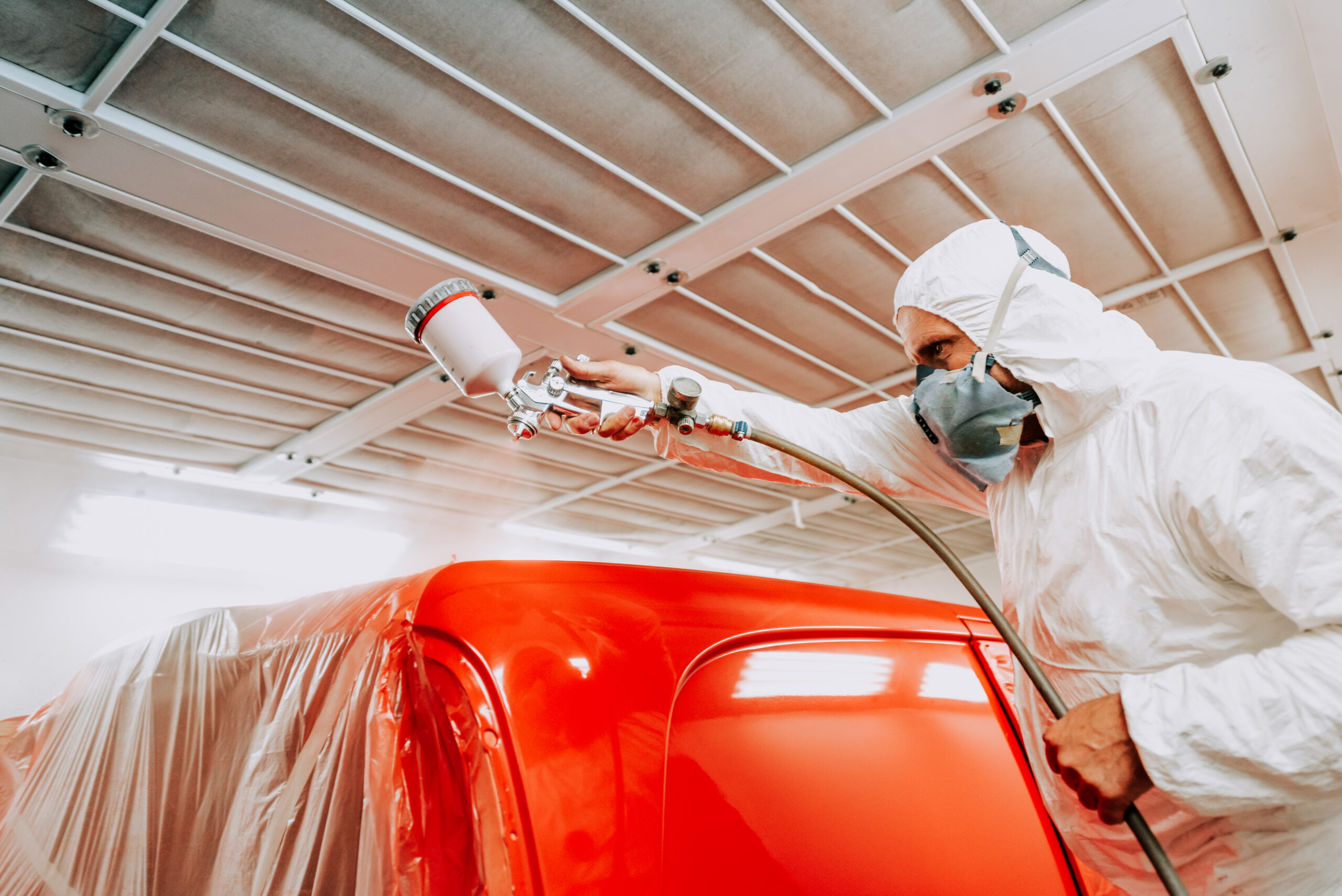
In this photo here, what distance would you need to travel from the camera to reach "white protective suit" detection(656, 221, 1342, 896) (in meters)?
0.98

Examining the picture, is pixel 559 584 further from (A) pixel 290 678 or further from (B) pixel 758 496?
(B) pixel 758 496

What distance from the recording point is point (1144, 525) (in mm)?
1205

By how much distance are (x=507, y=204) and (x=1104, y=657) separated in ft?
10.3

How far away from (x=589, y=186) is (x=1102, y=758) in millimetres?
3183

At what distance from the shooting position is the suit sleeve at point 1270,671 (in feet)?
3.11

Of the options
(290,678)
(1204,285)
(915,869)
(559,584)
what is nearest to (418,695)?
(559,584)

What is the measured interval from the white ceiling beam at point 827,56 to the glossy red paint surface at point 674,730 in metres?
2.35

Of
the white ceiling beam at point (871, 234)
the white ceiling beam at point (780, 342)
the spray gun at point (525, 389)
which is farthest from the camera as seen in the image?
the white ceiling beam at point (780, 342)

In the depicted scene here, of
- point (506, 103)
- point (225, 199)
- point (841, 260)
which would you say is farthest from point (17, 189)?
point (841, 260)

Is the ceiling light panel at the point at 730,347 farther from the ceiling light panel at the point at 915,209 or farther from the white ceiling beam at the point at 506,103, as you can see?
the ceiling light panel at the point at 915,209

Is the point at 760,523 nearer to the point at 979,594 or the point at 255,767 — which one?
the point at 979,594

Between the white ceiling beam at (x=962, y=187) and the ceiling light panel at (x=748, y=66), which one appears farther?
the white ceiling beam at (x=962, y=187)

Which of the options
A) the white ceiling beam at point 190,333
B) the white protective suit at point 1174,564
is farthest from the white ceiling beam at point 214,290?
the white protective suit at point 1174,564

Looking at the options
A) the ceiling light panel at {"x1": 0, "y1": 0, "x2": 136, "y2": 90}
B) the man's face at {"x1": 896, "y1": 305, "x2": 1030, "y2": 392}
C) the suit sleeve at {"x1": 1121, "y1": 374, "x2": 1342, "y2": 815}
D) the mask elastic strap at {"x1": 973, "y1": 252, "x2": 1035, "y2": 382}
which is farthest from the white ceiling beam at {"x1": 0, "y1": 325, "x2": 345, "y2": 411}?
the suit sleeve at {"x1": 1121, "y1": 374, "x2": 1342, "y2": 815}
